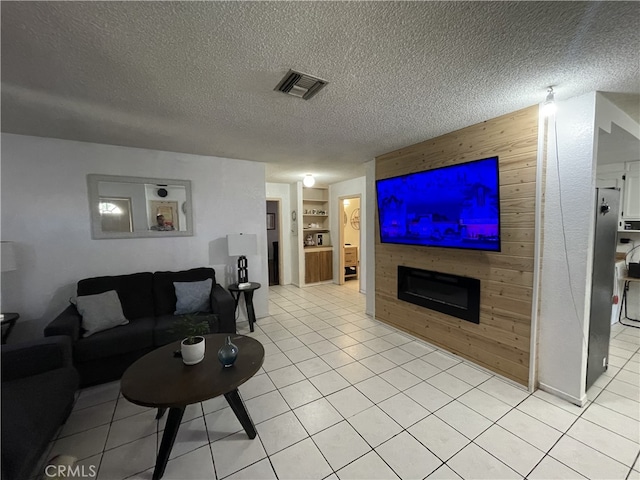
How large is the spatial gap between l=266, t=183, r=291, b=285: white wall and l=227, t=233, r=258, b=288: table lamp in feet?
7.95

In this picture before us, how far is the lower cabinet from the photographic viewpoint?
627 centimetres

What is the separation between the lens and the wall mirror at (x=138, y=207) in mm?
3061

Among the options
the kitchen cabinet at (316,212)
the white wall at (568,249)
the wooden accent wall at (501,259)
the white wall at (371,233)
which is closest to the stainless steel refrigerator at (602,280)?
the white wall at (568,249)

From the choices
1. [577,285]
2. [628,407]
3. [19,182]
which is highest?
[19,182]

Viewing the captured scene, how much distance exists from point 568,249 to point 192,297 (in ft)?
11.9

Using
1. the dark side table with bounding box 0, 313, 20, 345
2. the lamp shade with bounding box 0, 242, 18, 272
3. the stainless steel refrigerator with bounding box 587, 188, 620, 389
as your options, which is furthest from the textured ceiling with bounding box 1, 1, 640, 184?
the dark side table with bounding box 0, 313, 20, 345

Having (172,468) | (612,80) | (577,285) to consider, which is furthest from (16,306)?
(612,80)

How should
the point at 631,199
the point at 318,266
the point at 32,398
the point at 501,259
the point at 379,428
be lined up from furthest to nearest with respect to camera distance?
the point at 318,266 → the point at 631,199 → the point at 501,259 → the point at 379,428 → the point at 32,398

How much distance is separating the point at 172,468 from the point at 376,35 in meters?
2.72

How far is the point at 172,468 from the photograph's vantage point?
1606 millimetres

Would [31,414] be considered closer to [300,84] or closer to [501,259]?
[300,84]

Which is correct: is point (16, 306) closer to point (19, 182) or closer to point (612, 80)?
point (19, 182)

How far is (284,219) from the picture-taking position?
6.32 m

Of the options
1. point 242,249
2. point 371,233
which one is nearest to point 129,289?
point 242,249
